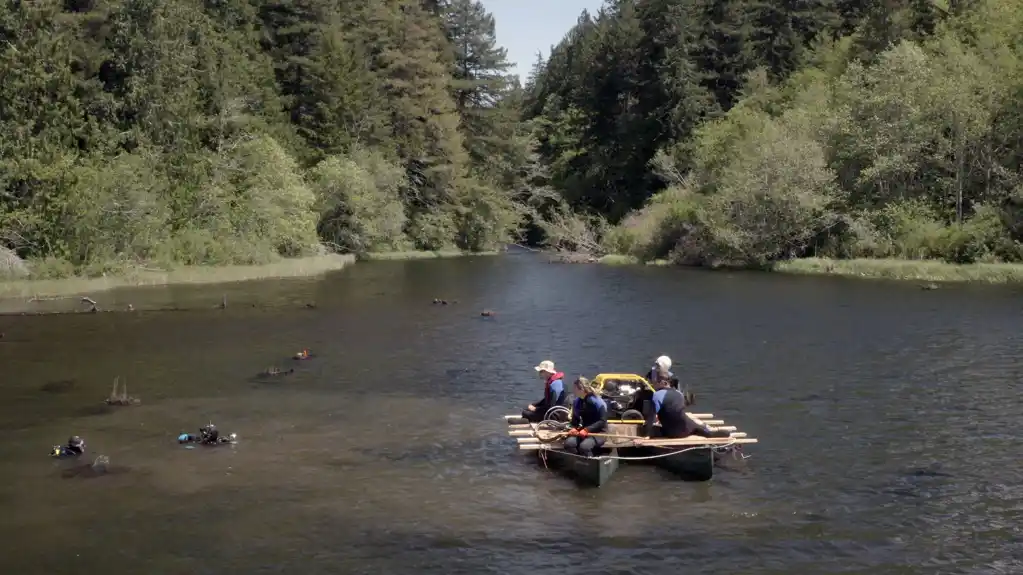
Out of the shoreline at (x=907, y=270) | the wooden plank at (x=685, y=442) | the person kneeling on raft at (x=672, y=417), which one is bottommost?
the wooden plank at (x=685, y=442)

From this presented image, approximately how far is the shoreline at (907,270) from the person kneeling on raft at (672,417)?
4407cm

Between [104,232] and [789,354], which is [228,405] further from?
[104,232]

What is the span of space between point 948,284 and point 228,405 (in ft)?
147

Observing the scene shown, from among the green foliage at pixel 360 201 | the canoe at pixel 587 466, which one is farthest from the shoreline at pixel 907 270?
the canoe at pixel 587 466

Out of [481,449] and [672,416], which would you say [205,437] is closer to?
[481,449]

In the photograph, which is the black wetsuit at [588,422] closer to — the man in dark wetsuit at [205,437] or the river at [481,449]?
the river at [481,449]

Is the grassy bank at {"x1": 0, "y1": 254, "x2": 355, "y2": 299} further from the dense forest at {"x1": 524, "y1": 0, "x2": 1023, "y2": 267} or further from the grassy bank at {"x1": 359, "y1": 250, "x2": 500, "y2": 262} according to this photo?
the dense forest at {"x1": 524, "y1": 0, "x2": 1023, "y2": 267}

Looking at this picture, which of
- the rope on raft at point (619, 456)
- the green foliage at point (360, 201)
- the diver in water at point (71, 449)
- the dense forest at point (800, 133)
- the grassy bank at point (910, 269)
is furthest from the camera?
the green foliage at point (360, 201)

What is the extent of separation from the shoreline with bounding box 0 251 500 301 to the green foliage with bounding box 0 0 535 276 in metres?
1.02

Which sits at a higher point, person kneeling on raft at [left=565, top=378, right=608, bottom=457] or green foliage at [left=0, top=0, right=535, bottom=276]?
green foliage at [left=0, top=0, right=535, bottom=276]

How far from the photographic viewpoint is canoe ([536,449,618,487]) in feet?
62.5

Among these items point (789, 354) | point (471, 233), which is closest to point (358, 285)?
point (789, 354)

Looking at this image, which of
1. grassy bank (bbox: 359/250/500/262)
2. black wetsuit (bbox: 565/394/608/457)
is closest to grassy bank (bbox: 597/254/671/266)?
grassy bank (bbox: 359/250/500/262)

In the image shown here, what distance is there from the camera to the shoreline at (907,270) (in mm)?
57594
